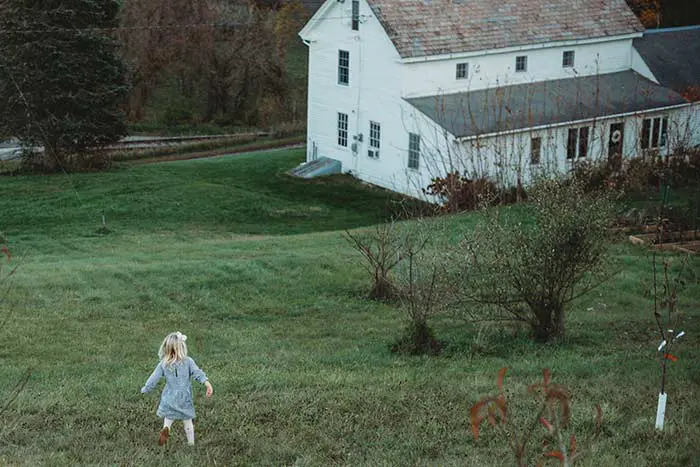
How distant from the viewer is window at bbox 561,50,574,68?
40969mm

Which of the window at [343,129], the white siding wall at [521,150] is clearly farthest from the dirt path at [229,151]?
the white siding wall at [521,150]

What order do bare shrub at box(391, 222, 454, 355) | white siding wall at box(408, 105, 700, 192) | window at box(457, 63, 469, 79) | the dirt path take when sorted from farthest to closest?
the dirt path
window at box(457, 63, 469, 79)
white siding wall at box(408, 105, 700, 192)
bare shrub at box(391, 222, 454, 355)

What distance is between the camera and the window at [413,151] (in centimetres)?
3572

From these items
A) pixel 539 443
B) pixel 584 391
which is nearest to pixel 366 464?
pixel 539 443

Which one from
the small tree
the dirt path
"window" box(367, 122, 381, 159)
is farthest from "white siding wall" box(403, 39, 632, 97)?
the small tree

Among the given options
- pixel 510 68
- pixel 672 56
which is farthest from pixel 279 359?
pixel 672 56

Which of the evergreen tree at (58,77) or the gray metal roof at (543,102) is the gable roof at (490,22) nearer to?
the gray metal roof at (543,102)

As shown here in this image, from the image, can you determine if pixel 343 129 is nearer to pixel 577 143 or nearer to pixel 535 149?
pixel 535 149

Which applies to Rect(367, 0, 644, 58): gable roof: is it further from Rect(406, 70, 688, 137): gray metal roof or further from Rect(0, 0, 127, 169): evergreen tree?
Rect(0, 0, 127, 169): evergreen tree

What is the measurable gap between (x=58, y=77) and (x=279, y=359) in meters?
26.6

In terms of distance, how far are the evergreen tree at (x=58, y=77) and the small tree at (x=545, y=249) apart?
1074 inches

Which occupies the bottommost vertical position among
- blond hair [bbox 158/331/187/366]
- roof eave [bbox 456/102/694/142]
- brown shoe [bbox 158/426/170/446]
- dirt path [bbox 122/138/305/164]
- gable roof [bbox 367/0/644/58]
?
dirt path [bbox 122/138/305/164]

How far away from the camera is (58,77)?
39562mm

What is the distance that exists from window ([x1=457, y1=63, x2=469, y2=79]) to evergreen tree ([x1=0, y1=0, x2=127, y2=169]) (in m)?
12.8
